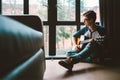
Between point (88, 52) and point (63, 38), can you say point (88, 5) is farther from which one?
point (88, 52)

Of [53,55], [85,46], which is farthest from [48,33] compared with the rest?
[85,46]

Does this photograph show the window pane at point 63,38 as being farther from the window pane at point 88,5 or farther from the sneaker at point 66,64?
the sneaker at point 66,64

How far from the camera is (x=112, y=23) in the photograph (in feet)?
12.7

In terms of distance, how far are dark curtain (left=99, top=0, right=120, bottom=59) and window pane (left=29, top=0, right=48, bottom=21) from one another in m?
1.12

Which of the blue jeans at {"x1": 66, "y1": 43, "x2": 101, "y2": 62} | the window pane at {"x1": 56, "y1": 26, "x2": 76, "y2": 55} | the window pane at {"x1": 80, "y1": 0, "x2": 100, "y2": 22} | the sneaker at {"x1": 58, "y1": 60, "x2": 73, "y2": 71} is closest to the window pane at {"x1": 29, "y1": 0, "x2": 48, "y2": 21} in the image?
the window pane at {"x1": 56, "y1": 26, "x2": 76, "y2": 55}

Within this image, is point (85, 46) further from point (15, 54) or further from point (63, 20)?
point (15, 54)

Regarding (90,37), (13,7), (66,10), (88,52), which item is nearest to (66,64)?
(88,52)

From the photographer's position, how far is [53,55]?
4.25 meters

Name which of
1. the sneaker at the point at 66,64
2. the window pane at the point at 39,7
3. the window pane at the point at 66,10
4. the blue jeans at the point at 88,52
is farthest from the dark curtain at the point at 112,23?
the sneaker at the point at 66,64

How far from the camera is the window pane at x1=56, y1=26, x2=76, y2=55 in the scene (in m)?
4.37

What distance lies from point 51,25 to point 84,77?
204 cm

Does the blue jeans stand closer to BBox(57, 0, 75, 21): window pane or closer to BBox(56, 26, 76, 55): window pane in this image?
BBox(56, 26, 76, 55): window pane

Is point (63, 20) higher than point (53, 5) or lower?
lower

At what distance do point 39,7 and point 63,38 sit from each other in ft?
2.53
